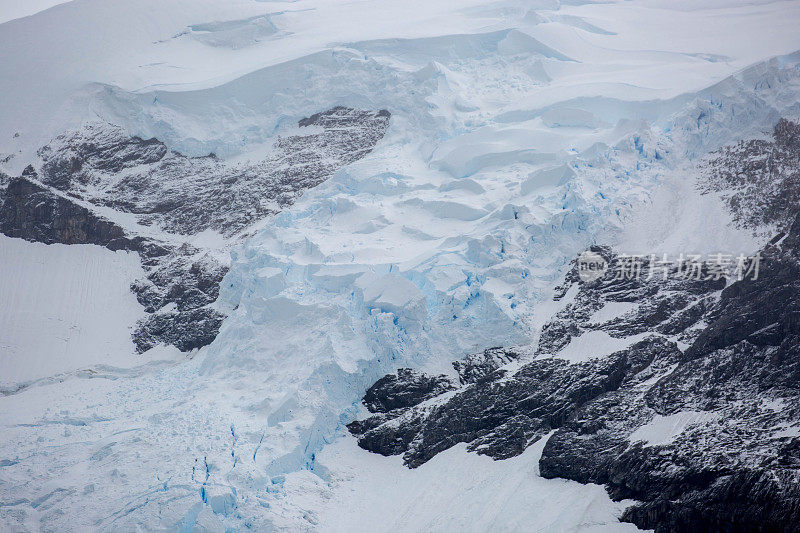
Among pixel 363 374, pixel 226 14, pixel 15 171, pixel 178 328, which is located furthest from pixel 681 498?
pixel 226 14

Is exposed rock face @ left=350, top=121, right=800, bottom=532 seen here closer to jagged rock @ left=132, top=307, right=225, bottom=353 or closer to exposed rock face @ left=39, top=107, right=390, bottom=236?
jagged rock @ left=132, top=307, right=225, bottom=353

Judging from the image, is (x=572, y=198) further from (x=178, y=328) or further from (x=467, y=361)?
(x=178, y=328)

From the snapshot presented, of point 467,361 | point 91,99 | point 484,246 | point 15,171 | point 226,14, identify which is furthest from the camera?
point 226,14

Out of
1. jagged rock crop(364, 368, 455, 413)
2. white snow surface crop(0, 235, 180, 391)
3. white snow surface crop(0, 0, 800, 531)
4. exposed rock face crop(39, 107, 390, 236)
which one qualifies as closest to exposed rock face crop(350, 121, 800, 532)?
jagged rock crop(364, 368, 455, 413)

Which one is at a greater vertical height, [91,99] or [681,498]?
[91,99]

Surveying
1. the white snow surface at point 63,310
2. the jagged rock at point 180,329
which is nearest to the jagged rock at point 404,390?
the jagged rock at point 180,329

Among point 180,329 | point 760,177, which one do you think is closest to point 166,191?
point 180,329

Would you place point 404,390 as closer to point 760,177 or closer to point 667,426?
point 667,426
